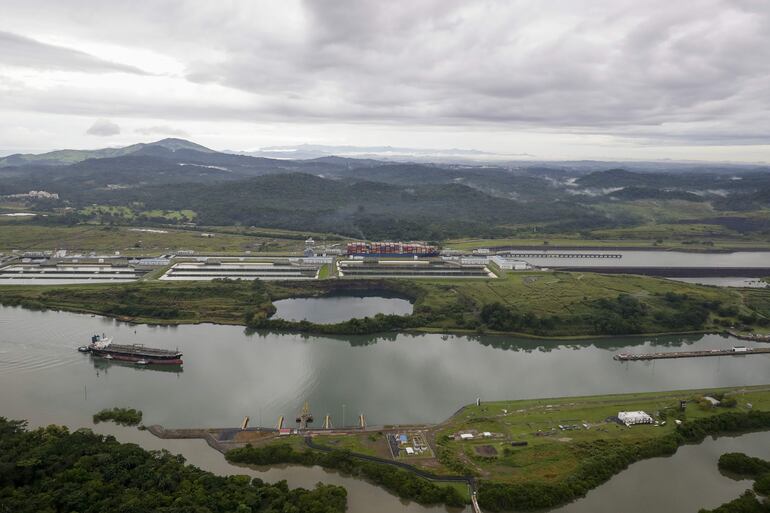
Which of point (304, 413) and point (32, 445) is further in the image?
point (304, 413)

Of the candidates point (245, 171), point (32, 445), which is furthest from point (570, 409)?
point (245, 171)

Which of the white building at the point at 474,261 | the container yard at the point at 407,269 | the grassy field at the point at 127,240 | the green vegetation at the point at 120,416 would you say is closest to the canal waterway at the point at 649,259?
the white building at the point at 474,261

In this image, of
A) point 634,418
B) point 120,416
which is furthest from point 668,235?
point 120,416

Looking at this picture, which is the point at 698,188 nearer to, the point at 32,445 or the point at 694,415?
the point at 694,415

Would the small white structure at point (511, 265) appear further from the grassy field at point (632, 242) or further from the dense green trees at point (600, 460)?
the dense green trees at point (600, 460)

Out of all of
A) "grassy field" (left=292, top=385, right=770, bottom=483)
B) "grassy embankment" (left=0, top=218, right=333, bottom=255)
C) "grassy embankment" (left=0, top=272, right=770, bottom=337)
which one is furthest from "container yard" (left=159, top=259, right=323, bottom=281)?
"grassy field" (left=292, top=385, right=770, bottom=483)

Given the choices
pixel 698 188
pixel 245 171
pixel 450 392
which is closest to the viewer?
pixel 450 392

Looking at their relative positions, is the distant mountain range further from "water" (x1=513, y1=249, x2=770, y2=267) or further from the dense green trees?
the dense green trees
